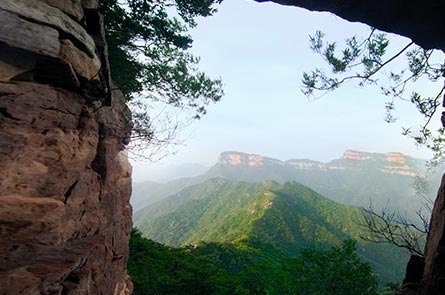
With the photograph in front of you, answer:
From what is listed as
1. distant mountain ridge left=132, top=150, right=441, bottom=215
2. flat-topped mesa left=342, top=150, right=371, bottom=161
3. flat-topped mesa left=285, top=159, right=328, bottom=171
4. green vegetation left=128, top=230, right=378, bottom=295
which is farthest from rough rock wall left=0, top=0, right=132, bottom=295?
flat-topped mesa left=342, top=150, right=371, bottom=161

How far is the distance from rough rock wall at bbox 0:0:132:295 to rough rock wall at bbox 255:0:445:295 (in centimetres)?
528

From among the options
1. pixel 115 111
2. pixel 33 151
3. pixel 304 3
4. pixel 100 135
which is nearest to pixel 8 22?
pixel 33 151

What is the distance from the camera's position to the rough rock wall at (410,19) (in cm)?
513

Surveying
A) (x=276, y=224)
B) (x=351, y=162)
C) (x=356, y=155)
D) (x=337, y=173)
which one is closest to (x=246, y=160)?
(x=337, y=173)

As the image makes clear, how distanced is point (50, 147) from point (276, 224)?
4626 cm

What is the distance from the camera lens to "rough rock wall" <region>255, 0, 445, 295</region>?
16.8 feet

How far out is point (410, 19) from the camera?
20.7ft

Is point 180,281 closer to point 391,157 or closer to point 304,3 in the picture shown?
point 304,3

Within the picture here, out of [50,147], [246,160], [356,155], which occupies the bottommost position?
[50,147]

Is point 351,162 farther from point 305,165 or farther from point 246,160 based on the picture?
point 246,160

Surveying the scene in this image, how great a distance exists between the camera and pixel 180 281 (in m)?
12.5

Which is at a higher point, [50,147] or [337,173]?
[337,173]

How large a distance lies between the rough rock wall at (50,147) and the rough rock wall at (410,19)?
528 cm

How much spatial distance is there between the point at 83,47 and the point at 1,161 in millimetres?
2297
